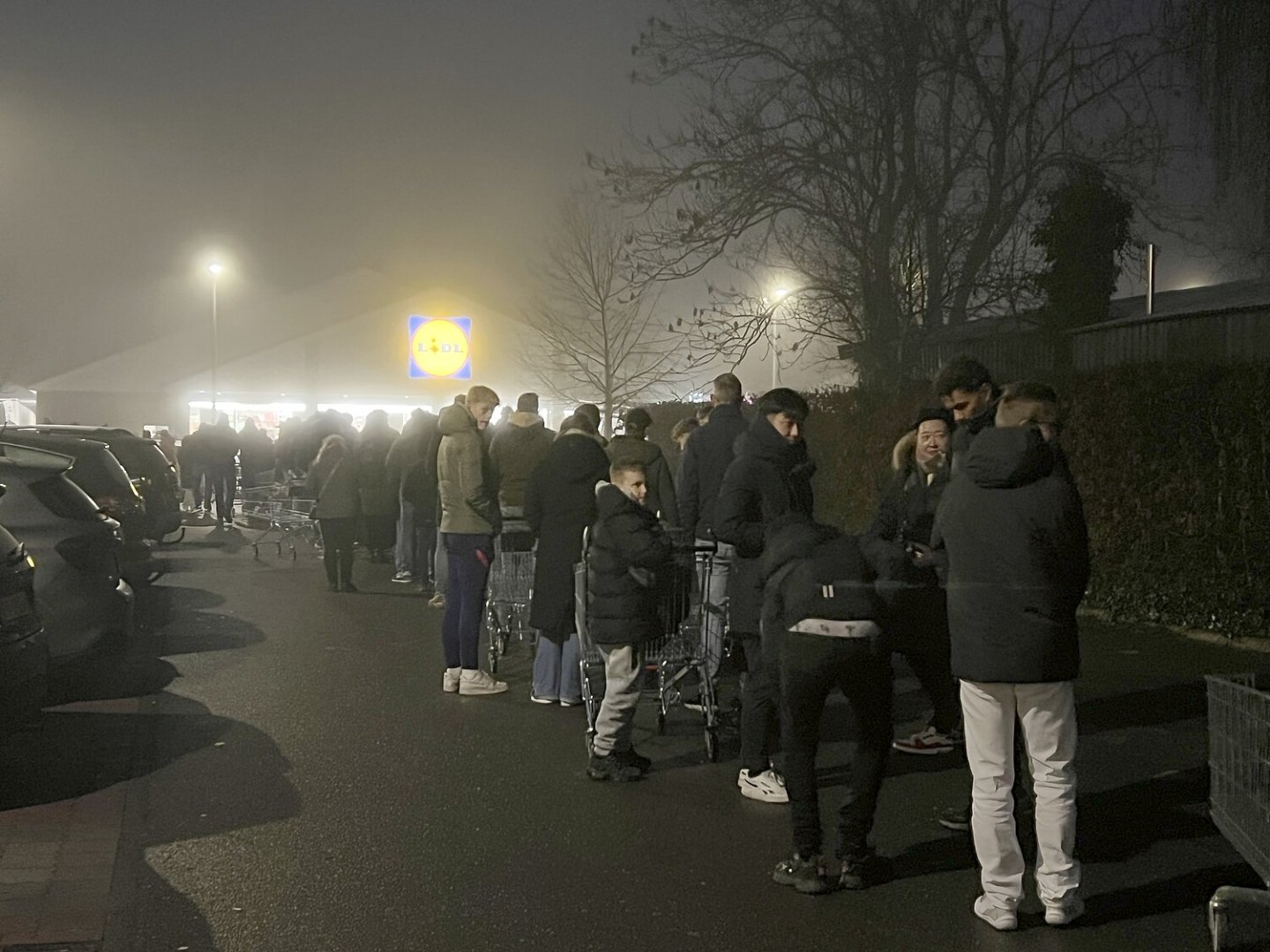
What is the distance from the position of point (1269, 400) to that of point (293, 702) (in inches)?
303

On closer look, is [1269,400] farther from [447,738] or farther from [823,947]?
[823,947]

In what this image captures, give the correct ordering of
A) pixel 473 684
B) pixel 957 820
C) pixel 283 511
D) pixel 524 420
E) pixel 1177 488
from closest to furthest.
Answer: pixel 957 820, pixel 473 684, pixel 1177 488, pixel 524 420, pixel 283 511

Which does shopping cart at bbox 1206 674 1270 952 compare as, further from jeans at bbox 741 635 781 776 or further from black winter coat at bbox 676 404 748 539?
black winter coat at bbox 676 404 748 539

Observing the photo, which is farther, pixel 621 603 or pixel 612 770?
pixel 612 770

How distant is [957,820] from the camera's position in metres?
6.86

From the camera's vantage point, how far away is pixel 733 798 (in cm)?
748

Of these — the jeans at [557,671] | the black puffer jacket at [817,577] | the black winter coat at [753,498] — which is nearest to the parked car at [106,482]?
the jeans at [557,671]

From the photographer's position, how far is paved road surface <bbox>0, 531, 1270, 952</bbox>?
18.0 ft

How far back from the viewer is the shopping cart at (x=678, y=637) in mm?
8359

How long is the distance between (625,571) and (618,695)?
0.66 m

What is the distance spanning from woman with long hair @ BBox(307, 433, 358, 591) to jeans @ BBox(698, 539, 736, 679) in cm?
821

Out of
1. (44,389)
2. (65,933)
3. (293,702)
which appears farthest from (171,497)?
(44,389)

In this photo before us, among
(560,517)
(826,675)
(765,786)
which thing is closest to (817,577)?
(826,675)

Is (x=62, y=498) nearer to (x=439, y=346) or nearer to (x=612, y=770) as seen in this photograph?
(x=612, y=770)
